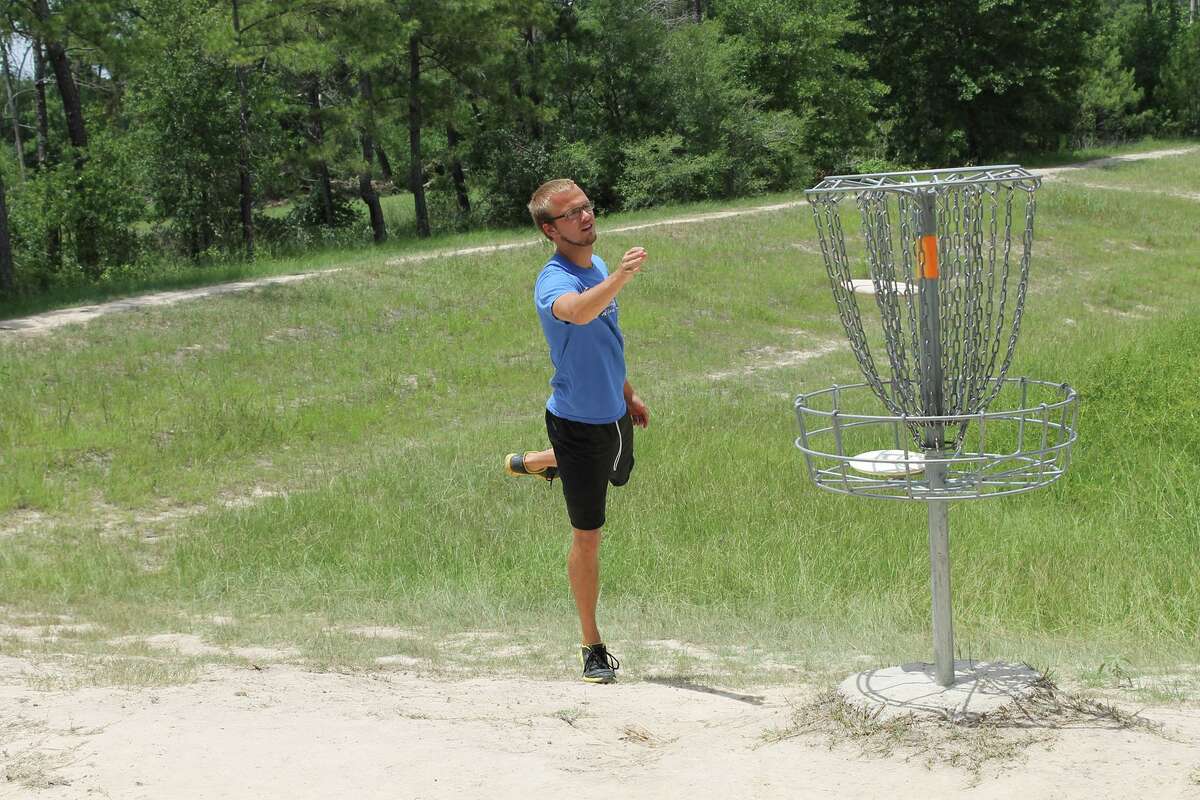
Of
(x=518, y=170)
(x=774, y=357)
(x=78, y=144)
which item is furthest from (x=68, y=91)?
(x=774, y=357)

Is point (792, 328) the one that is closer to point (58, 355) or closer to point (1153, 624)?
point (58, 355)

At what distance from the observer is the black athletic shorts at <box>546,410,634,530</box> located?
5.30 meters

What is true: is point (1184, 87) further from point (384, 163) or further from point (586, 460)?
point (586, 460)

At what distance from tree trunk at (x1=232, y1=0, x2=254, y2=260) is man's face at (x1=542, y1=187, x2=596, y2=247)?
22163 millimetres

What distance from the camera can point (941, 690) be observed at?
4.41m

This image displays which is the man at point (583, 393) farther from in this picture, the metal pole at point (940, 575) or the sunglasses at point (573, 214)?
the metal pole at point (940, 575)

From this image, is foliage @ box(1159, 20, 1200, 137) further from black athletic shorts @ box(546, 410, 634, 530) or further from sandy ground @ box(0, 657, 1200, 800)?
sandy ground @ box(0, 657, 1200, 800)

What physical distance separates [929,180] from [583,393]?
5.62ft

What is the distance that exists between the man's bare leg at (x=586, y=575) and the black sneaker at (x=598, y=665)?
0.12ft

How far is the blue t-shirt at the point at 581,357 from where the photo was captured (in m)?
Answer: 5.16

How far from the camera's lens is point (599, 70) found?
37.8m

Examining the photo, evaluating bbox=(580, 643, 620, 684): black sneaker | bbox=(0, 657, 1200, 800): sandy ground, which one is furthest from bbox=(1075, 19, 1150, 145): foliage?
bbox=(0, 657, 1200, 800): sandy ground

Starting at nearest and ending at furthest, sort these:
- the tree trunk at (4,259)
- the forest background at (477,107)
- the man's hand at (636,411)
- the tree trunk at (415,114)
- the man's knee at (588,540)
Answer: the man's knee at (588,540) < the man's hand at (636,411) < the tree trunk at (4,259) < the forest background at (477,107) < the tree trunk at (415,114)

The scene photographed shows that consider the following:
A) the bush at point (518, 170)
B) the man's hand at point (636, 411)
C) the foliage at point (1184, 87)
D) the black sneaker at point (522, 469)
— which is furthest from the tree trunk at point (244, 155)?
the foliage at point (1184, 87)
